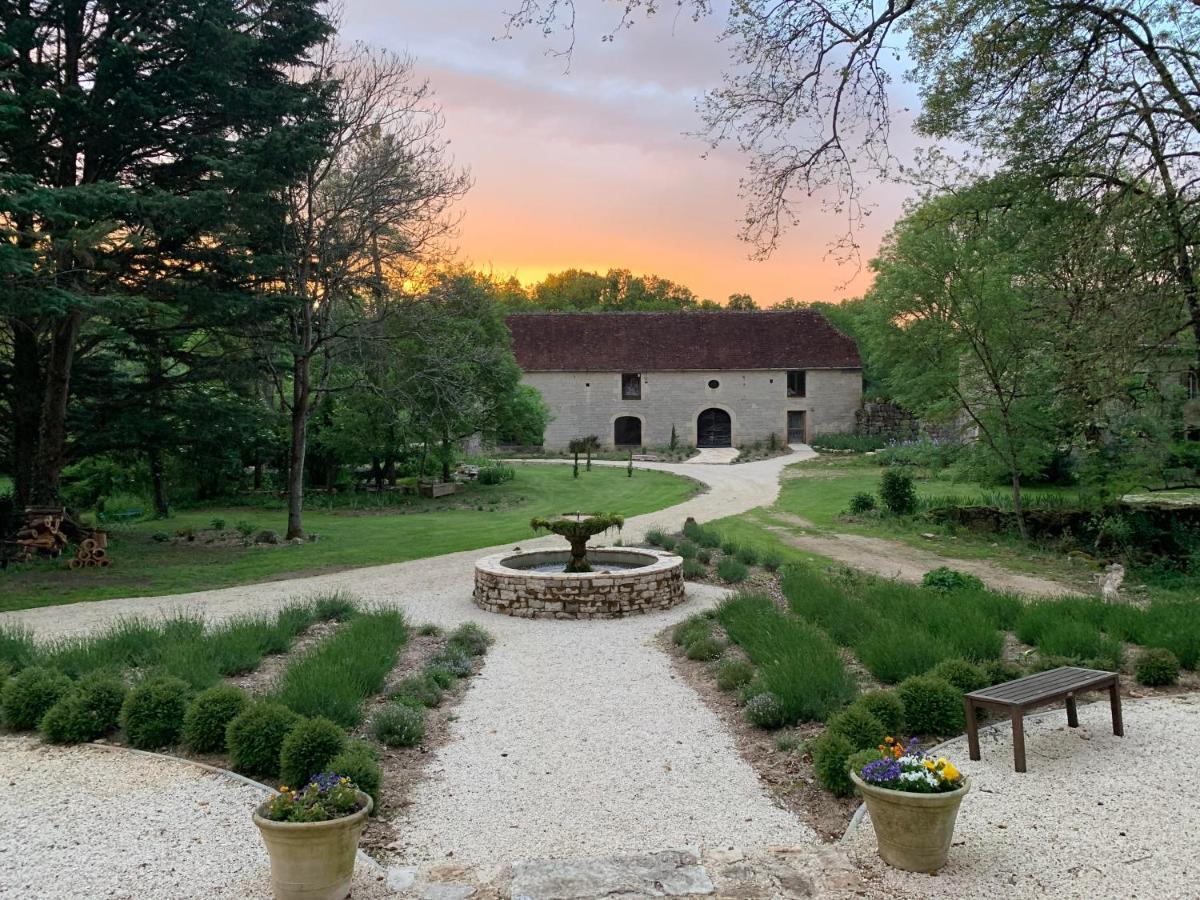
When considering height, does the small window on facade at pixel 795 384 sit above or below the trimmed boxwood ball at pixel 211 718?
above

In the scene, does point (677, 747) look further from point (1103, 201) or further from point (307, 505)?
point (307, 505)

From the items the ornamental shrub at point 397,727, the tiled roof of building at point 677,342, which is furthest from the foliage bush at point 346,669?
the tiled roof of building at point 677,342

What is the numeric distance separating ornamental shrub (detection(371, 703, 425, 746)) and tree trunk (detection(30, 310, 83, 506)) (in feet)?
40.5

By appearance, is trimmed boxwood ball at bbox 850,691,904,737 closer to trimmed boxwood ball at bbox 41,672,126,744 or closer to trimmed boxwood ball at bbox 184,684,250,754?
trimmed boxwood ball at bbox 184,684,250,754

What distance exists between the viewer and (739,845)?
451cm

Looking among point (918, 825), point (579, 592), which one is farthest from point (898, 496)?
point (918, 825)

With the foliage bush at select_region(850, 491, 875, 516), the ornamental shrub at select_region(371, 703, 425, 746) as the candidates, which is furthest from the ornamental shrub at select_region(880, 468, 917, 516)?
the ornamental shrub at select_region(371, 703, 425, 746)

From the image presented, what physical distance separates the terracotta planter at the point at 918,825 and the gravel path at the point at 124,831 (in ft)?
8.61

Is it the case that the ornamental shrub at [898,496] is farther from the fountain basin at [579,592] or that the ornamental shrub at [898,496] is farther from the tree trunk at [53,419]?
the tree trunk at [53,419]

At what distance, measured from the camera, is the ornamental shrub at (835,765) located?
5.10m

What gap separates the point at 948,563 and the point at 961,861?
11430 millimetres

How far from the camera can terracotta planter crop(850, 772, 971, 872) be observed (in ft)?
13.1

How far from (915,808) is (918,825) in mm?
87

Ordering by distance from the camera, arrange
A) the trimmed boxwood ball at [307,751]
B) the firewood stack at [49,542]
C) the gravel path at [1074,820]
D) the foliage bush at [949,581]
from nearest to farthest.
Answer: the gravel path at [1074,820]
the trimmed boxwood ball at [307,751]
the foliage bush at [949,581]
the firewood stack at [49,542]
